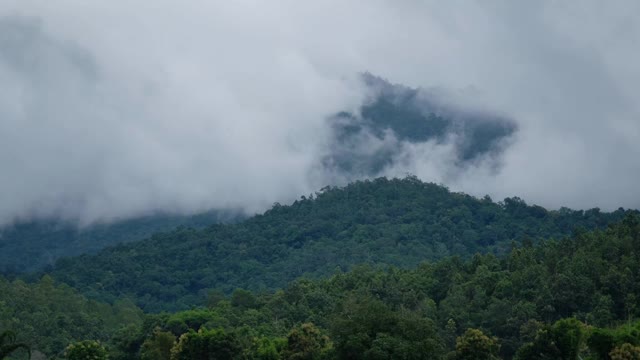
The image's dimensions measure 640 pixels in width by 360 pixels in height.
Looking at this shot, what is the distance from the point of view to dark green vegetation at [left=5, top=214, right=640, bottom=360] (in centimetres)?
5416

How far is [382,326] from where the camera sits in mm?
54000

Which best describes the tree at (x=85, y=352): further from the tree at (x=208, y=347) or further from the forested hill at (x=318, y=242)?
the forested hill at (x=318, y=242)

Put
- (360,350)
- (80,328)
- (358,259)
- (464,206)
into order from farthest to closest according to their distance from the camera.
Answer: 1. (464,206)
2. (358,259)
3. (80,328)
4. (360,350)

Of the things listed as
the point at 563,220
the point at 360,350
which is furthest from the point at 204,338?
the point at 563,220

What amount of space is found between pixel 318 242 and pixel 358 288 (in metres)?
48.1

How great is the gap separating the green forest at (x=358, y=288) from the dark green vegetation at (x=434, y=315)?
0.13 meters

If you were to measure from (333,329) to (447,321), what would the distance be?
77.8 feet

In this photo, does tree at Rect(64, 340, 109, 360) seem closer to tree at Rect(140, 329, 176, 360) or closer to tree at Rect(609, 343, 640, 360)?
tree at Rect(140, 329, 176, 360)

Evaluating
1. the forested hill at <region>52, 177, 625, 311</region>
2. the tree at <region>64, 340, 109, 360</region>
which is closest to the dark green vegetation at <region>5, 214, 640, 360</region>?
the tree at <region>64, 340, 109, 360</region>

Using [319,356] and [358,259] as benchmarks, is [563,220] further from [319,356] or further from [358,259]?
[319,356]

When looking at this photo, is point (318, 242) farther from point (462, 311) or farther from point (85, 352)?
point (85, 352)

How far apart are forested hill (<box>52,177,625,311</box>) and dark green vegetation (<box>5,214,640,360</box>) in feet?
77.4

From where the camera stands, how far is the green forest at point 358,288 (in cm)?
5644

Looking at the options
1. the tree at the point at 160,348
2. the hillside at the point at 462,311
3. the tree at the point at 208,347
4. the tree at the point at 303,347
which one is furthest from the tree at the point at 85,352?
the tree at the point at 303,347
